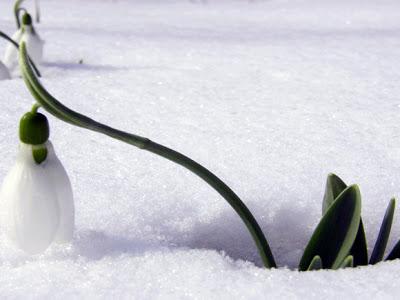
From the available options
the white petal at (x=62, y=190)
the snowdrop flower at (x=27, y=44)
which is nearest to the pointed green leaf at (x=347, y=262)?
the white petal at (x=62, y=190)

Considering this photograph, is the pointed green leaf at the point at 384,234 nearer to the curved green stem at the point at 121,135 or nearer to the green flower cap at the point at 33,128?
the curved green stem at the point at 121,135

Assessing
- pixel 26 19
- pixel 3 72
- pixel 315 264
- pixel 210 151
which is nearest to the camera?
pixel 315 264

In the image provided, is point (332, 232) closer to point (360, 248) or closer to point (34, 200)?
point (360, 248)

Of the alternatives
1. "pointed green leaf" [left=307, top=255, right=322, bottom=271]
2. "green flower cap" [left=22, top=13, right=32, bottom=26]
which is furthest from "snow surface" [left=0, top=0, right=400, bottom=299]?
"green flower cap" [left=22, top=13, right=32, bottom=26]

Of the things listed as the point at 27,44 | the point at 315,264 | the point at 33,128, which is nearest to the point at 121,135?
the point at 33,128

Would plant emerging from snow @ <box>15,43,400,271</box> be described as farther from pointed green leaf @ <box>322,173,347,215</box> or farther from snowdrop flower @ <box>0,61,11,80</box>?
snowdrop flower @ <box>0,61,11,80</box>

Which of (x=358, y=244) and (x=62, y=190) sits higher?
(x=62, y=190)

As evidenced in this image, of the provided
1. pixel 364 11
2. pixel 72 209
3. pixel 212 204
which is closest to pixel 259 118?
pixel 212 204
